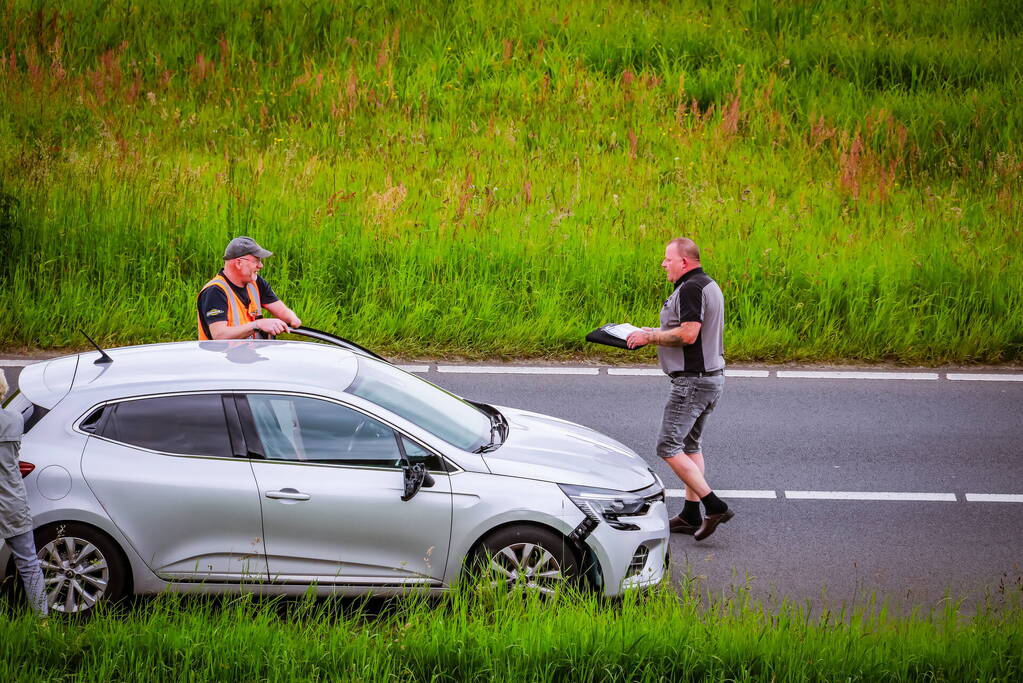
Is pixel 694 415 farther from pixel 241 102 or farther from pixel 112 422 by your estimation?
pixel 241 102

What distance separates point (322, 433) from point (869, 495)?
4.56 meters

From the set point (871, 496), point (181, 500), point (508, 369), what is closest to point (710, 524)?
point (871, 496)

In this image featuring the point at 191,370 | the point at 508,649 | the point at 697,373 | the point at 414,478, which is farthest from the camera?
the point at 697,373

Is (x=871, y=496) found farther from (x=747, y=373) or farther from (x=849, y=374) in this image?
Answer: (x=849, y=374)

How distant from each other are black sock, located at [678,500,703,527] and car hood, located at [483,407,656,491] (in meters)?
0.81

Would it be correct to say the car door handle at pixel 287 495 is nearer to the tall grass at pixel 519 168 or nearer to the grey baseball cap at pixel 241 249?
the grey baseball cap at pixel 241 249

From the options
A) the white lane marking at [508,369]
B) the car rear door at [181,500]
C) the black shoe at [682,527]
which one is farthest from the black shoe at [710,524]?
the white lane marking at [508,369]

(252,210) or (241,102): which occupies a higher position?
(241,102)

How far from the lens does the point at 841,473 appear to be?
30.5 ft

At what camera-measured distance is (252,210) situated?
13977mm

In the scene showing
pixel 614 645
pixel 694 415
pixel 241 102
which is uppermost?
pixel 241 102

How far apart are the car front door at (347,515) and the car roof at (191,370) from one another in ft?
1.13

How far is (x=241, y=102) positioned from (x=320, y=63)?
1.97 metres

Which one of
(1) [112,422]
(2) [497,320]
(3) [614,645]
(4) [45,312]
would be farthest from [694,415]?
(4) [45,312]
